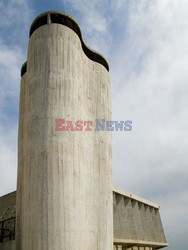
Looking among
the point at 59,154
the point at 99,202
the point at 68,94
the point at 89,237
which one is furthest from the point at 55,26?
the point at 89,237

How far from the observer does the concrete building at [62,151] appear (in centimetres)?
1101

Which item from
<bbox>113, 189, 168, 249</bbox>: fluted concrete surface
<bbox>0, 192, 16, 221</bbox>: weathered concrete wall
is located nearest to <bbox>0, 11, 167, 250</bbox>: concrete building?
<bbox>0, 192, 16, 221</bbox>: weathered concrete wall

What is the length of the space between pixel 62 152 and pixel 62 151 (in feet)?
0.13

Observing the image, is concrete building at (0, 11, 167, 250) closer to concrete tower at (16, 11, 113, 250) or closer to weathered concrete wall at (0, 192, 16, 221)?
concrete tower at (16, 11, 113, 250)

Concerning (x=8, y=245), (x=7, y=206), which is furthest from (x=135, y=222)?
(x=8, y=245)

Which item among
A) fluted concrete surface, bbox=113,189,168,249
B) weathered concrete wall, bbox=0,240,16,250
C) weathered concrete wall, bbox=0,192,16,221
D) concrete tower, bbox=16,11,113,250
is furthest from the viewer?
fluted concrete surface, bbox=113,189,168,249

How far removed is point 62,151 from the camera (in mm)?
11859

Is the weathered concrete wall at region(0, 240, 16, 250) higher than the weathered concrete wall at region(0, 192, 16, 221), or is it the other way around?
the weathered concrete wall at region(0, 192, 16, 221)

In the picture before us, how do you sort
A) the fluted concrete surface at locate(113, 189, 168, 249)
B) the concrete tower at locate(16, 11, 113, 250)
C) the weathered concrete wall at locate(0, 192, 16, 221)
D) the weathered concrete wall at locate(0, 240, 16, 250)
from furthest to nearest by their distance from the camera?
the fluted concrete surface at locate(113, 189, 168, 249), the weathered concrete wall at locate(0, 192, 16, 221), the weathered concrete wall at locate(0, 240, 16, 250), the concrete tower at locate(16, 11, 113, 250)

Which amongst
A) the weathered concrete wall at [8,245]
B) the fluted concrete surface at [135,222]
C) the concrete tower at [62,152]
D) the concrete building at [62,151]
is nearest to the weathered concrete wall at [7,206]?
the concrete building at [62,151]

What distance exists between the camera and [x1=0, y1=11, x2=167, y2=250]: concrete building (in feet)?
36.1

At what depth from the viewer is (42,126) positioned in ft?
40.2

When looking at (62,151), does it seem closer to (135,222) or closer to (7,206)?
(7,206)

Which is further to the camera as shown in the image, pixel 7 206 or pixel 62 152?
pixel 7 206
